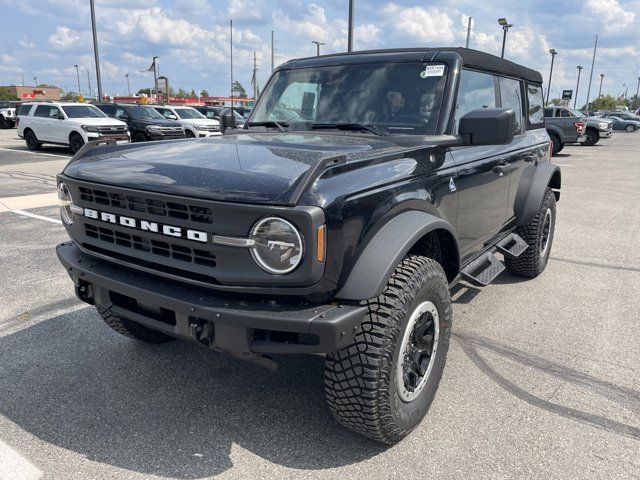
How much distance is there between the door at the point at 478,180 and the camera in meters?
3.37

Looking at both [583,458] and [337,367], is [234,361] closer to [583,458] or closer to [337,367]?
[337,367]

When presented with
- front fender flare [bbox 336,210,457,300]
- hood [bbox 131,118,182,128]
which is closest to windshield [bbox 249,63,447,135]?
front fender flare [bbox 336,210,457,300]

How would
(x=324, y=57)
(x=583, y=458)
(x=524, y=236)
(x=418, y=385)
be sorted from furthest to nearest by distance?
(x=524, y=236)
(x=324, y=57)
(x=418, y=385)
(x=583, y=458)

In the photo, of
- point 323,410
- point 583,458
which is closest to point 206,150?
point 323,410

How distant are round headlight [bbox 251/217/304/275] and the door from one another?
138cm

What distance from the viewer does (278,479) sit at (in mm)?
2408

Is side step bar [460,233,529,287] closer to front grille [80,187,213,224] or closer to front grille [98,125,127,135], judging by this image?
front grille [80,187,213,224]

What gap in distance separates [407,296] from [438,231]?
0.65 m

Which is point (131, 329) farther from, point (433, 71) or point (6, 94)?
point (6, 94)

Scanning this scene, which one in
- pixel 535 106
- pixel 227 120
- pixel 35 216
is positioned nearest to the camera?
pixel 227 120

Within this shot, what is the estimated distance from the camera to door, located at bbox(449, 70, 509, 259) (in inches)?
133

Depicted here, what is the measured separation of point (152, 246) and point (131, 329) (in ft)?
4.00

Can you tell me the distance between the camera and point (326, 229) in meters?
2.16

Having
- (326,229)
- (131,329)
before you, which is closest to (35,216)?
(131,329)
